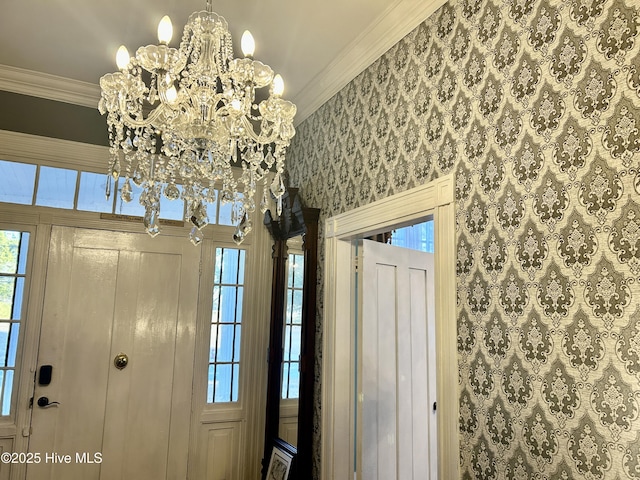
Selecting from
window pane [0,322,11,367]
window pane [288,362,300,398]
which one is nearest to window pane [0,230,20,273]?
window pane [0,322,11,367]

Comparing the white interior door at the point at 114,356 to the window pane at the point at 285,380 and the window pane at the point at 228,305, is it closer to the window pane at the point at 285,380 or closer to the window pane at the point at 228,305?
the window pane at the point at 228,305

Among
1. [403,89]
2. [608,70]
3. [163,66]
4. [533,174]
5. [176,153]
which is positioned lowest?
[533,174]

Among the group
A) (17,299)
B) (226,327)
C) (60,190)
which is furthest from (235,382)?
(60,190)

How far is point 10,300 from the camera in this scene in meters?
3.02

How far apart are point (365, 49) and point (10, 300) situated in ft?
9.29

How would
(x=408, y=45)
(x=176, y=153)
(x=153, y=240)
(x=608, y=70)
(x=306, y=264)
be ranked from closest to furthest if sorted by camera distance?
1. (x=608, y=70)
2. (x=176, y=153)
3. (x=408, y=45)
4. (x=306, y=264)
5. (x=153, y=240)

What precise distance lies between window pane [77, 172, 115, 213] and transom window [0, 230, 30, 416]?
0.42m

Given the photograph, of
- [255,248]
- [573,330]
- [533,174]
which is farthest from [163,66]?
[255,248]

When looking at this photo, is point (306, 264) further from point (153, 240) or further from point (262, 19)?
point (262, 19)

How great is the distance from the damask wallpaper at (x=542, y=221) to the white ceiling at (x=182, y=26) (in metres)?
0.45

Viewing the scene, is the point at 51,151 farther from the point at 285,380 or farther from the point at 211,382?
the point at 285,380

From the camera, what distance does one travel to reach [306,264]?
3061 millimetres

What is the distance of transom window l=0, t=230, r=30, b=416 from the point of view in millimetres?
2961

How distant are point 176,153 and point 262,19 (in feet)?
3.66
